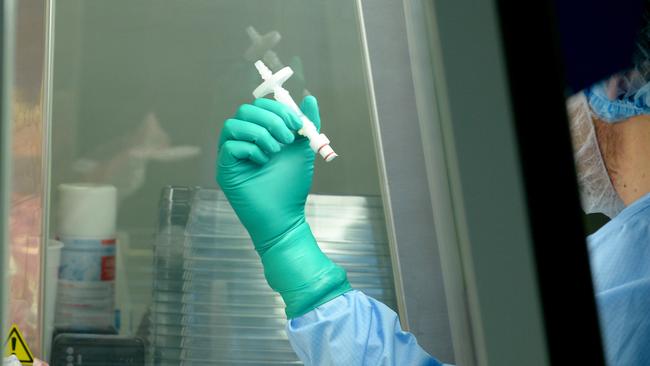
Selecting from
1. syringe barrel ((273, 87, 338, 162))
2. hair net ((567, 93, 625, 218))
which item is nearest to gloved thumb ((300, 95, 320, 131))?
syringe barrel ((273, 87, 338, 162))

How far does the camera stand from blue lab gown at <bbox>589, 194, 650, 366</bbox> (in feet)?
3.45

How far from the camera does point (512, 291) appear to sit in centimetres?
43

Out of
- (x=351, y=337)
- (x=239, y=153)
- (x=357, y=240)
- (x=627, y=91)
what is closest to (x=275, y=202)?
(x=239, y=153)

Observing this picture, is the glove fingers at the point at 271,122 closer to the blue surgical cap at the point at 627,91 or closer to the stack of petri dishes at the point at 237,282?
the stack of petri dishes at the point at 237,282

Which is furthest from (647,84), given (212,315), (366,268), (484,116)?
(212,315)

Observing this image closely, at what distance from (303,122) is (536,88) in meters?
0.88

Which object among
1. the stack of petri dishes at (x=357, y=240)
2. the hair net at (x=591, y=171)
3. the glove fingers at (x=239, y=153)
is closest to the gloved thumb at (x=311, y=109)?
the glove fingers at (x=239, y=153)

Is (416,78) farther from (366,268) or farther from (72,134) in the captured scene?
(72,134)

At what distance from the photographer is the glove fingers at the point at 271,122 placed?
4.09 feet

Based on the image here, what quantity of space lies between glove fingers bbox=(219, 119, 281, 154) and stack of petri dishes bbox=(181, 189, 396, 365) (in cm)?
36

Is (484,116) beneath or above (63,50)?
beneath

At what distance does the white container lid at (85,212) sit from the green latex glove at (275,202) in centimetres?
43

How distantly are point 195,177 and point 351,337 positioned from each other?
0.62m

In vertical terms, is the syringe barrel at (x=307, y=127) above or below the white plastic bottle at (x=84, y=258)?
above
